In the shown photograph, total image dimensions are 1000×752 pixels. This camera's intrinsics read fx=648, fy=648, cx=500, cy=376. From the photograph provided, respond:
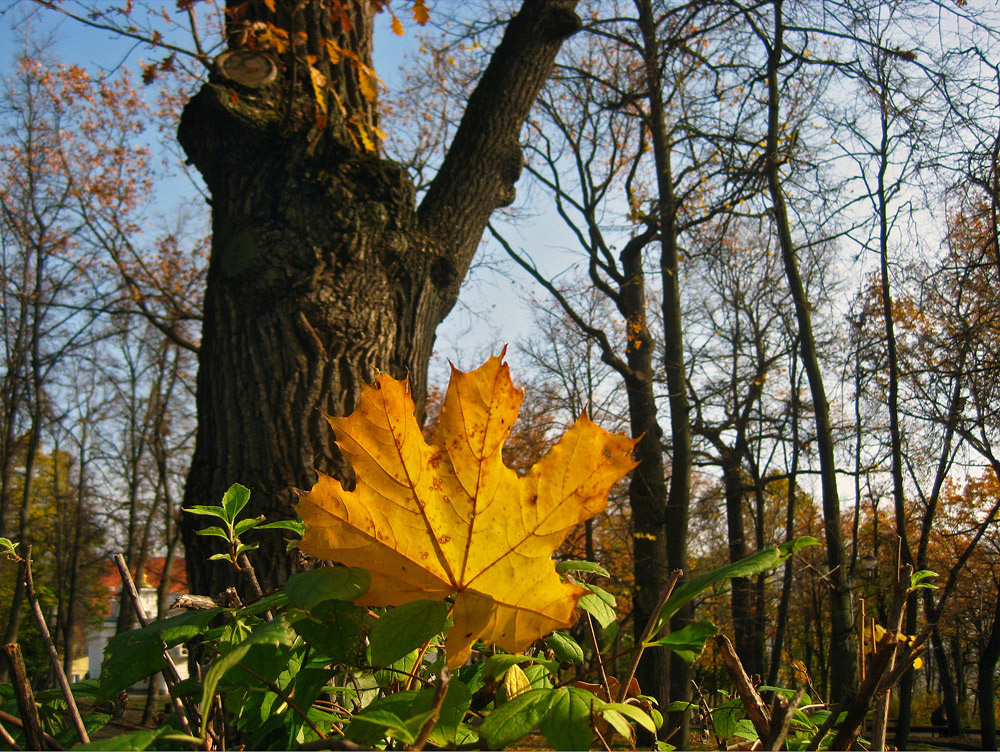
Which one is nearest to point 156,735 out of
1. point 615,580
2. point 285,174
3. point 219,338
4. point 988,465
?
point 219,338

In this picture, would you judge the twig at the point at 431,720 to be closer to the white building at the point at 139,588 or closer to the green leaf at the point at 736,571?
the green leaf at the point at 736,571

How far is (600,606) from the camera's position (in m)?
0.73

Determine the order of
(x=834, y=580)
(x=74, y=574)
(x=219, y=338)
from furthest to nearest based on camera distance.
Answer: (x=74, y=574) < (x=834, y=580) < (x=219, y=338)

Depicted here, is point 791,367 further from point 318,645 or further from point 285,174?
point 318,645

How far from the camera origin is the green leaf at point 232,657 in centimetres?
36

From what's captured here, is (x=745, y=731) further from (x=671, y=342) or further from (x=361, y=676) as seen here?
(x=671, y=342)

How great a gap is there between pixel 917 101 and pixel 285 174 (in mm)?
5291

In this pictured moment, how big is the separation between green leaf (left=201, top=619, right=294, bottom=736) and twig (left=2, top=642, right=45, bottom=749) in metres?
0.14

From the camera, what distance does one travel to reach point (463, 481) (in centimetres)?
52

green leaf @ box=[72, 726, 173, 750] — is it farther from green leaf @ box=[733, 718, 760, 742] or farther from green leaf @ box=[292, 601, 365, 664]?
green leaf @ box=[733, 718, 760, 742]

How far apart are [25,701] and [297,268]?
252 cm

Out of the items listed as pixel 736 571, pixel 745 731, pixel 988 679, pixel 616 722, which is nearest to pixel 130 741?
pixel 616 722

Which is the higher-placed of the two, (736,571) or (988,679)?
(736,571)

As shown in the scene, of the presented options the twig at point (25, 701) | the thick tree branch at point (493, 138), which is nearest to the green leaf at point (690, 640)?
the twig at point (25, 701)
